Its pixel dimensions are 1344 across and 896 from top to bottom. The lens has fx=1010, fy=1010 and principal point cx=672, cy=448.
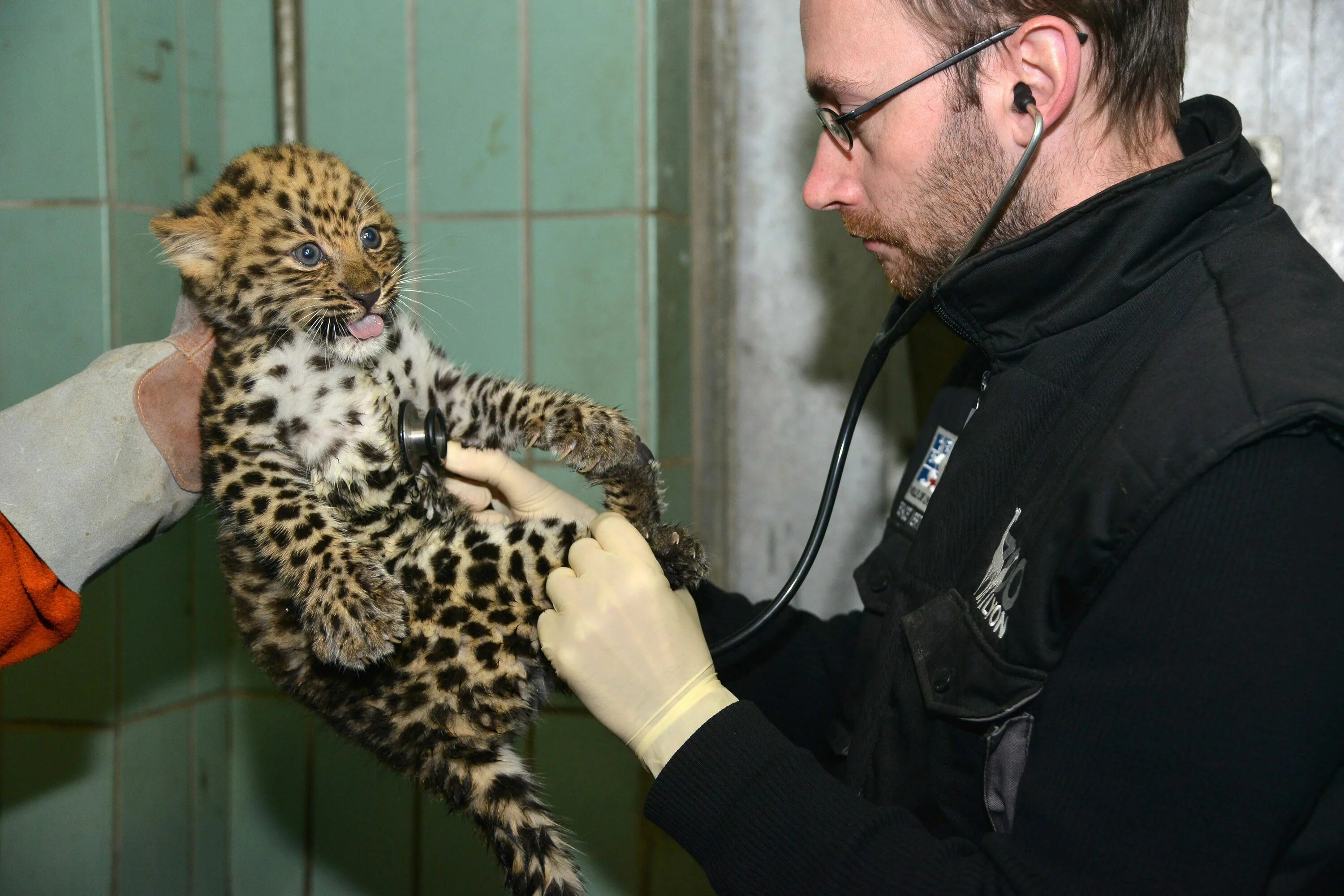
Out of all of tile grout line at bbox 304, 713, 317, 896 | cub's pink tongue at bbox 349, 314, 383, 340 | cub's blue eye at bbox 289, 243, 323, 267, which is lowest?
tile grout line at bbox 304, 713, 317, 896

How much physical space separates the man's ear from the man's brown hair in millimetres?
20

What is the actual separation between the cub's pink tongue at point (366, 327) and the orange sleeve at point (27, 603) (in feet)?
1.60

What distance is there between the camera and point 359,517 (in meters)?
1.28

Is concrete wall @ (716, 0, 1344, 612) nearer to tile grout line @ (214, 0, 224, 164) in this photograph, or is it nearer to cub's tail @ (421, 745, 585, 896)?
tile grout line @ (214, 0, 224, 164)

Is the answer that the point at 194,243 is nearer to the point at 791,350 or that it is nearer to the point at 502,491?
the point at 502,491

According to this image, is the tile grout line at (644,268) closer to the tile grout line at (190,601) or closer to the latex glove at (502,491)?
the latex glove at (502,491)

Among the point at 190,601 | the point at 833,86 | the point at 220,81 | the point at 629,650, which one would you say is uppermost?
the point at 220,81

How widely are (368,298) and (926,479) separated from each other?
881mm

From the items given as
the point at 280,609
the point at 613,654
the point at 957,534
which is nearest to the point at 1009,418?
the point at 957,534

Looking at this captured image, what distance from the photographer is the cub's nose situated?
129 cm

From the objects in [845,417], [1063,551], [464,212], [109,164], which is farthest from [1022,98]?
[109,164]

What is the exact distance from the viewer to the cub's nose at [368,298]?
1.29 metres

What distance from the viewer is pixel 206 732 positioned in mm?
2346

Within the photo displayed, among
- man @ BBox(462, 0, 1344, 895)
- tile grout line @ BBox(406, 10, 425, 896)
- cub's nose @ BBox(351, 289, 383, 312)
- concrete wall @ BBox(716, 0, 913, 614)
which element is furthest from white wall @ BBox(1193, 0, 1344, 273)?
cub's nose @ BBox(351, 289, 383, 312)
